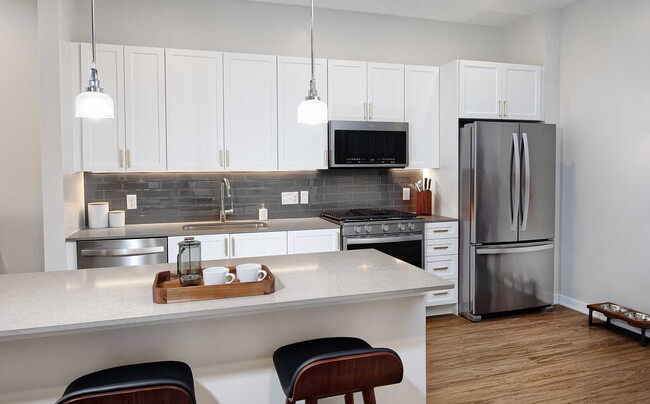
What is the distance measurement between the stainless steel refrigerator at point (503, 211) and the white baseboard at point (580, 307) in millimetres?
425

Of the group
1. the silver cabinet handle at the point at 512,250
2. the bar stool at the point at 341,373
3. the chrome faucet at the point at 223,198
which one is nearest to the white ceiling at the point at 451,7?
the chrome faucet at the point at 223,198

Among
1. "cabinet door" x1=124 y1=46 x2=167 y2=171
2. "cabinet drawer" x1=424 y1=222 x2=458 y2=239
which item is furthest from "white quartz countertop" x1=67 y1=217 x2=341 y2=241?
"cabinet drawer" x1=424 y1=222 x2=458 y2=239

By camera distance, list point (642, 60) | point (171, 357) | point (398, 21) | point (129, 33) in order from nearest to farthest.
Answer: point (171, 357), point (642, 60), point (129, 33), point (398, 21)

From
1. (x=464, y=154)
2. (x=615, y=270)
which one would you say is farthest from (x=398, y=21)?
(x=615, y=270)

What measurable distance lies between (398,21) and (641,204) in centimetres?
283

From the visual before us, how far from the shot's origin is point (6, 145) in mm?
3711

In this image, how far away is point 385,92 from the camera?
431 cm

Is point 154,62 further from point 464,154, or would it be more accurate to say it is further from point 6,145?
point 464,154

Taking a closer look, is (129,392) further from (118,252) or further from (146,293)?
(118,252)

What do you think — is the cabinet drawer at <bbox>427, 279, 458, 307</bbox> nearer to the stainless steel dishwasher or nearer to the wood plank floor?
the wood plank floor

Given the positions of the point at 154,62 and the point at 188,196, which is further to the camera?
the point at 188,196

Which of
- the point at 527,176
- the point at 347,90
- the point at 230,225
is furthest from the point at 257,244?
the point at 527,176

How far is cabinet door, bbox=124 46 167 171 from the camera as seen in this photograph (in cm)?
365

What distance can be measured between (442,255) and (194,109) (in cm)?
258
